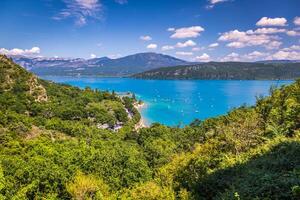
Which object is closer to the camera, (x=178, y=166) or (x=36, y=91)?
(x=178, y=166)

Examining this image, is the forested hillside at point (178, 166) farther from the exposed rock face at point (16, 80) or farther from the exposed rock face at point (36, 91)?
the exposed rock face at point (36, 91)

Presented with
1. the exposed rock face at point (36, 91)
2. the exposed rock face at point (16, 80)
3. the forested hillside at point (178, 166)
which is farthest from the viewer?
the exposed rock face at point (36, 91)

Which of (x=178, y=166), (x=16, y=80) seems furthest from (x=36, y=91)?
(x=178, y=166)

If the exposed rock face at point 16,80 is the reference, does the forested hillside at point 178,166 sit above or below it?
below

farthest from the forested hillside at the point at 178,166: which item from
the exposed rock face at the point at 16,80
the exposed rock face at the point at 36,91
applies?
the exposed rock face at the point at 36,91

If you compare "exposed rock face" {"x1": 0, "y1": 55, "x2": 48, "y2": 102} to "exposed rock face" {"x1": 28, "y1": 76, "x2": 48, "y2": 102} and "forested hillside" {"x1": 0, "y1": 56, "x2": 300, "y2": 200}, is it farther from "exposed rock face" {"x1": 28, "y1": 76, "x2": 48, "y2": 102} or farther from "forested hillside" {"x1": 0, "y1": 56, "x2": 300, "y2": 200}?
"forested hillside" {"x1": 0, "y1": 56, "x2": 300, "y2": 200}

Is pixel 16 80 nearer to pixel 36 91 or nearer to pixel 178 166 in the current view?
pixel 36 91

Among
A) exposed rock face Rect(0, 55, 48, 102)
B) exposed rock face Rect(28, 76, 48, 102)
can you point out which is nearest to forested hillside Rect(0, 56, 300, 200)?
exposed rock face Rect(0, 55, 48, 102)

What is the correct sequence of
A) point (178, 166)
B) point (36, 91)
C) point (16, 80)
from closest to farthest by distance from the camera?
point (178, 166) < point (16, 80) < point (36, 91)

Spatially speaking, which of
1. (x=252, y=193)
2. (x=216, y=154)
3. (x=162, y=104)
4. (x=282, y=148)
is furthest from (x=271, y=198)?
(x=162, y=104)

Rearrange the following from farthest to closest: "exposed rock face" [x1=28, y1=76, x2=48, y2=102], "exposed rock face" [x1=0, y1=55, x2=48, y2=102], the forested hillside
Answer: "exposed rock face" [x1=28, y1=76, x2=48, y2=102] < "exposed rock face" [x1=0, y1=55, x2=48, y2=102] < the forested hillside

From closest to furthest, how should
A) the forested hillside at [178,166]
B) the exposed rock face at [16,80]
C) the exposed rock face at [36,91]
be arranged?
the forested hillside at [178,166] → the exposed rock face at [16,80] → the exposed rock face at [36,91]

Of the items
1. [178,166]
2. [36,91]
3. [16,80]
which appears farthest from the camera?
[36,91]
